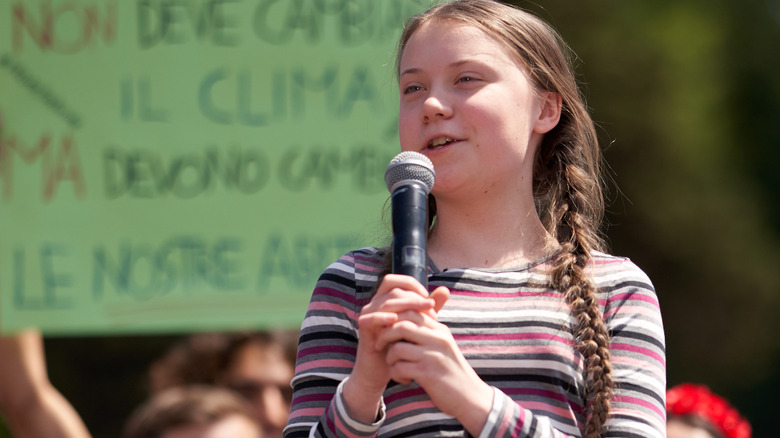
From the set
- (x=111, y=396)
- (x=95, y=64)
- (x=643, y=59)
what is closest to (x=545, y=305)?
(x=95, y=64)

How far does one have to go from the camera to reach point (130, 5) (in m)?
4.01

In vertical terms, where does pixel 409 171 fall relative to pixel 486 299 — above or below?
above

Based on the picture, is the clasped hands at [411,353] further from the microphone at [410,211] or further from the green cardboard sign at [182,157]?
the green cardboard sign at [182,157]

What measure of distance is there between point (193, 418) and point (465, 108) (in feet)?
6.72

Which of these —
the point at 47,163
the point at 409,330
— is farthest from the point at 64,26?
the point at 409,330

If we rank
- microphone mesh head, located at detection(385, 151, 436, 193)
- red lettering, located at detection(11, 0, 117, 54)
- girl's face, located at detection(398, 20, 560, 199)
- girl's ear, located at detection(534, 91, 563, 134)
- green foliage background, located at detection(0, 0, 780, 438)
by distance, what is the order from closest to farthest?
microphone mesh head, located at detection(385, 151, 436, 193), girl's face, located at detection(398, 20, 560, 199), girl's ear, located at detection(534, 91, 563, 134), red lettering, located at detection(11, 0, 117, 54), green foliage background, located at detection(0, 0, 780, 438)

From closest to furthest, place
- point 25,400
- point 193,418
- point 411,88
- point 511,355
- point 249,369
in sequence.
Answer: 1. point 511,355
2. point 411,88
3. point 193,418
4. point 25,400
5. point 249,369

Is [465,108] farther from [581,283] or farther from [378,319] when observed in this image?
[378,319]

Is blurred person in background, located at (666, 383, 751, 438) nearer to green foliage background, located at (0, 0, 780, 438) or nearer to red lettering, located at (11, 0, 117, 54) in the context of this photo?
red lettering, located at (11, 0, 117, 54)

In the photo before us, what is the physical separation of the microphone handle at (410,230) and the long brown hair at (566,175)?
1.07ft

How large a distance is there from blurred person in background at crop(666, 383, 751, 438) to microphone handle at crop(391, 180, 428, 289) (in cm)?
254

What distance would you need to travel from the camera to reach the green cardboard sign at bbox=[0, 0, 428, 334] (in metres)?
3.81

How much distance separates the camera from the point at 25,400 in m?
4.04

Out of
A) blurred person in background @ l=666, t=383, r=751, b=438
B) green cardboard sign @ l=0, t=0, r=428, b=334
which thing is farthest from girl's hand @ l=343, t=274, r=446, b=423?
blurred person in background @ l=666, t=383, r=751, b=438
